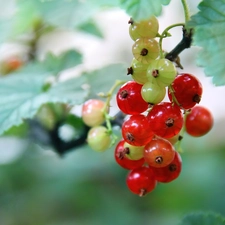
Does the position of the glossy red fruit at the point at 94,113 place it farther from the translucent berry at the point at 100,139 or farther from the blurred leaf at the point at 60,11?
the blurred leaf at the point at 60,11

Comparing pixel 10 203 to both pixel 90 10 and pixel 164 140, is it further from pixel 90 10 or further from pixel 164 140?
pixel 164 140

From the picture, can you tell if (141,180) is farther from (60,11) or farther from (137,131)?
(60,11)

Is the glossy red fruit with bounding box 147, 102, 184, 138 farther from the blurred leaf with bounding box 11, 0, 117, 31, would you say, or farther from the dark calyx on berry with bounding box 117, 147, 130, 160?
the blurred leaf with bounding box 11, 0, 117, 31

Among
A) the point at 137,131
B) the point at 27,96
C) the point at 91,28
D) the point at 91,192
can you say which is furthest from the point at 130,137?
the point at 91,192

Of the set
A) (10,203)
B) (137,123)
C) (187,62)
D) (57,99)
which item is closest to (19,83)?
(57,99)

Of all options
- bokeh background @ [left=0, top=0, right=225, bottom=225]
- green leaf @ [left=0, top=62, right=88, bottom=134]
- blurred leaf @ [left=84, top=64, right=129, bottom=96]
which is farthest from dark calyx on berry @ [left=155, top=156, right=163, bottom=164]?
bokeh background @ [left=0, top=0, right=225, bottom=225]
